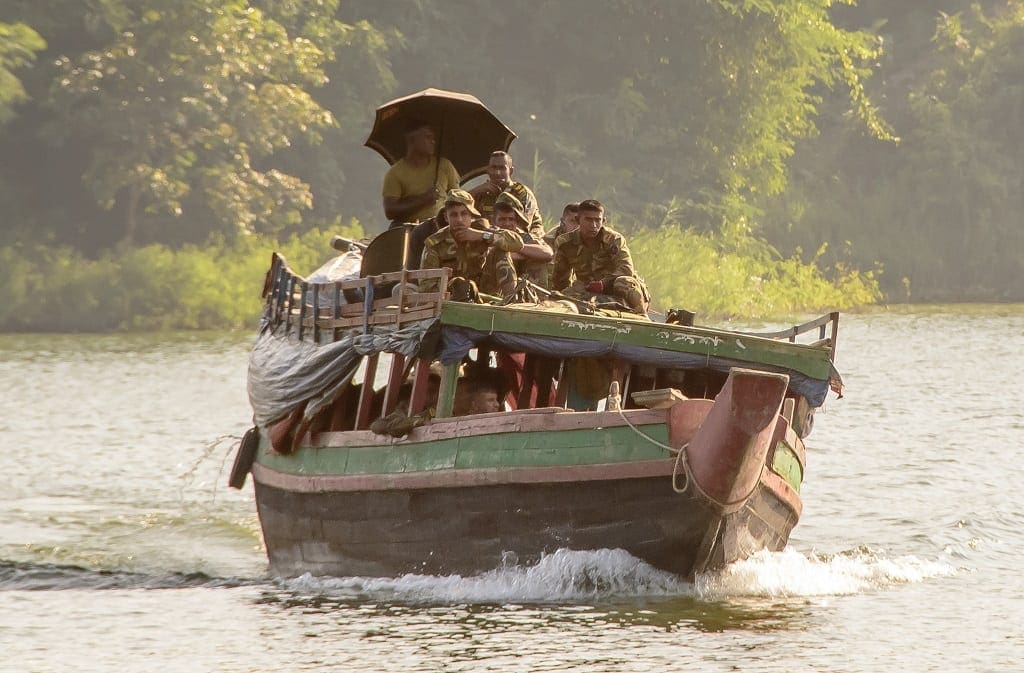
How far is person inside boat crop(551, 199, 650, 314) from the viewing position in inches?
550

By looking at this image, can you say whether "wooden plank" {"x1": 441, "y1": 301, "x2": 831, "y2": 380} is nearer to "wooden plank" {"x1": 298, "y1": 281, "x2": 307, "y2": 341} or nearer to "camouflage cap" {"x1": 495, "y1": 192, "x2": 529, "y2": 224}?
"camouflage cap" {"x1": 495, "y1": 192, "x2": 529, "y2": 224}

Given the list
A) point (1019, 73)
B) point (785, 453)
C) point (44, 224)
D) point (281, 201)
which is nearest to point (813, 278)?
point (1019, 73)

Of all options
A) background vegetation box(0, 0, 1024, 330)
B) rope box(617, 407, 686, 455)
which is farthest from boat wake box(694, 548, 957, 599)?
background vegetation box(0, 0, 1024, 330)

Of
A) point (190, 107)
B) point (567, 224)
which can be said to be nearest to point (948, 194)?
point (190, 107)

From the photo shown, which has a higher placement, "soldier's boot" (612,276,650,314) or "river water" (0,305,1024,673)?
"soldier's boot" (612,276,650,314)

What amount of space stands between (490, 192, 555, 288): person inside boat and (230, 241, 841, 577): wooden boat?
64cm

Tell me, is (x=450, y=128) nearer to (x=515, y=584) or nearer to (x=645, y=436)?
(x=515, y=584)

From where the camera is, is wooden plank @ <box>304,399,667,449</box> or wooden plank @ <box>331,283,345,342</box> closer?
wooden plank @ <box>304,399,667,449</box>

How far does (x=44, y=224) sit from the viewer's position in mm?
42844

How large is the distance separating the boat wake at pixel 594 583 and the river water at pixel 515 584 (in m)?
0.02

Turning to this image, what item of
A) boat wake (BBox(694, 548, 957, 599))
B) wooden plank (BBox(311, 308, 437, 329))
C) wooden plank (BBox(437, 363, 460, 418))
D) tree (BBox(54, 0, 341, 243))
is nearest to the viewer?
wooden plank (BBox(311, 308, 437, 329))

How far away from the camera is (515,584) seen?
12750mm

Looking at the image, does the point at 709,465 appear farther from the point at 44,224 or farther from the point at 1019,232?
the point at 1019,232

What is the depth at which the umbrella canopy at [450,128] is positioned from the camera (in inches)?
644
